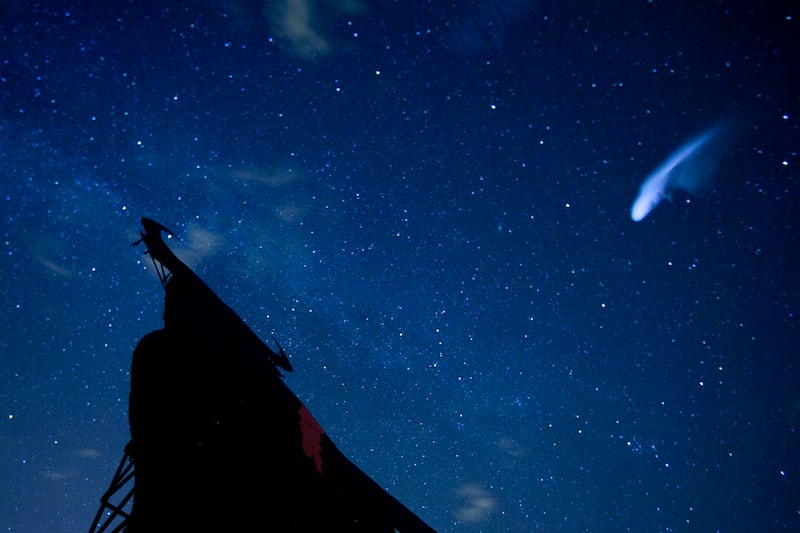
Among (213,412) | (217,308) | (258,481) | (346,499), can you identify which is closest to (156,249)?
(217,308)

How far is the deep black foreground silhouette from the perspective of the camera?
423 cm

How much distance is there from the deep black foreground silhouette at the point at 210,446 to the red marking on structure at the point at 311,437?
24 mm

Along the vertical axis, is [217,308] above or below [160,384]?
above

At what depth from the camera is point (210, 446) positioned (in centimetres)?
445

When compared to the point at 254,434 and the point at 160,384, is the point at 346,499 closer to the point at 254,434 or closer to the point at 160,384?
the point at 254,434

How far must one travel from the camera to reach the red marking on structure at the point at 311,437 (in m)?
5.22

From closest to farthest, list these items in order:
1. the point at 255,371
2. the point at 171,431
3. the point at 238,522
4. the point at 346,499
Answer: the point at 238,522
the point at 171,431
the point at 346,499
the point at 255,371

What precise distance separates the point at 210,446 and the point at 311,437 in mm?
1571

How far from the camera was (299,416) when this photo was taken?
5867 millimetres

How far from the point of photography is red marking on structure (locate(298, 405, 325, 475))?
205 inches

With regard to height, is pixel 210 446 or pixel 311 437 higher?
pixel 311 437

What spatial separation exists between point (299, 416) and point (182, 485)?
1816 mm

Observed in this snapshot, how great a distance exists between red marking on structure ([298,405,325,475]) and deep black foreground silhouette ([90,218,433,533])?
0.08ft

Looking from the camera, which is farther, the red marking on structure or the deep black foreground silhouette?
the red marking on structure
